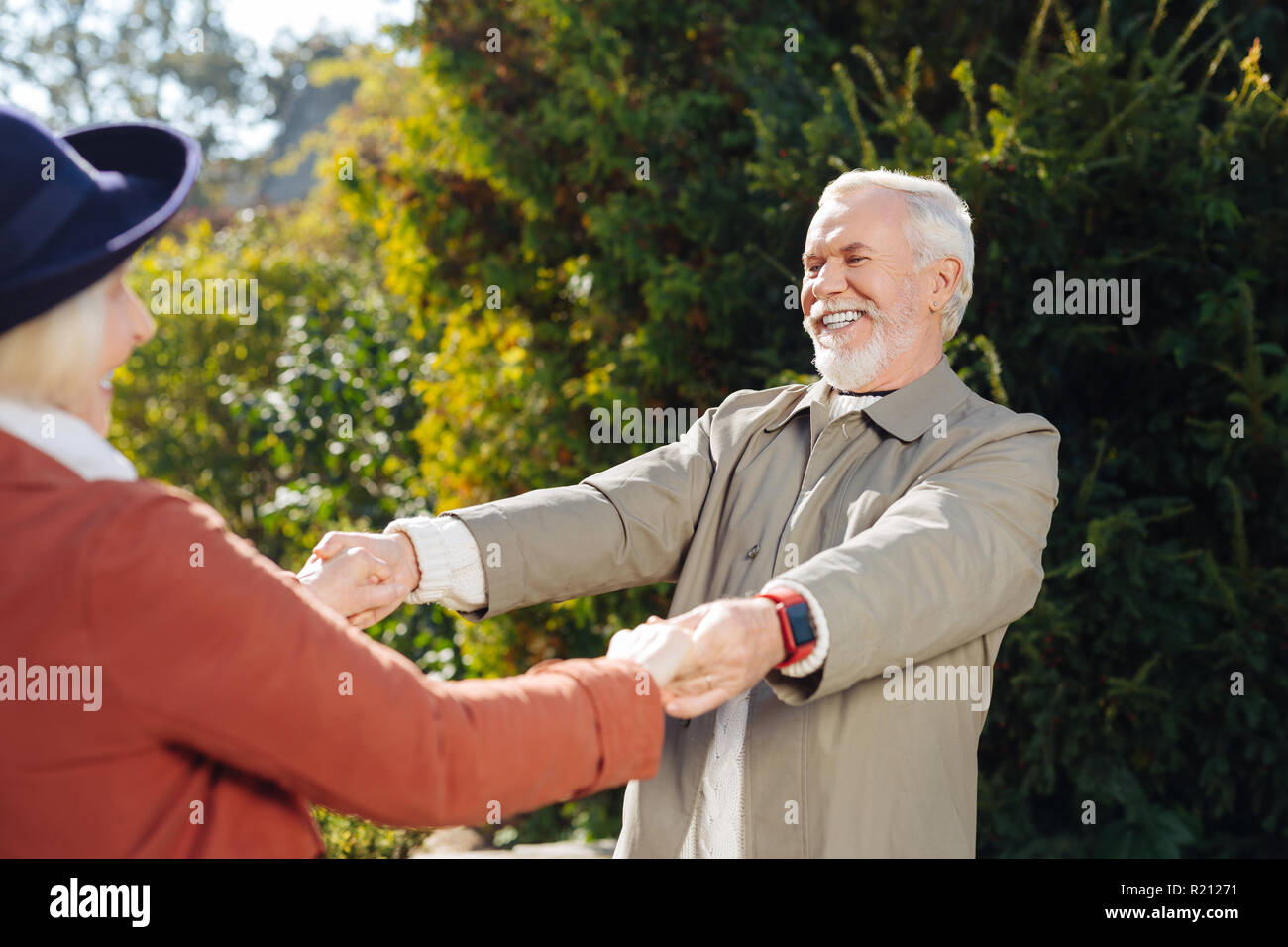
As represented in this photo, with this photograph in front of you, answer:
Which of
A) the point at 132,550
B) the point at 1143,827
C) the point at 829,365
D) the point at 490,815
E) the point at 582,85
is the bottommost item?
the point at 1143,827

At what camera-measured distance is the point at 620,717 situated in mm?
1663

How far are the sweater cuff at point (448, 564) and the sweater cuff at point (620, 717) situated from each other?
2.30 feet

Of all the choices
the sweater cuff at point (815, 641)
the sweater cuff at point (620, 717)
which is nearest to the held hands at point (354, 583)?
the sweater cuff at point (620, 717)

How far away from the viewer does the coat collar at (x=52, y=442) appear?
1393 millimetres

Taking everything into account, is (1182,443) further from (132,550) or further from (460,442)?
(132,550)

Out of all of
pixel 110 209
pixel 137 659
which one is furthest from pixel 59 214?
pixel 137 659

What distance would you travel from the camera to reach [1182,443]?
14.3 ft

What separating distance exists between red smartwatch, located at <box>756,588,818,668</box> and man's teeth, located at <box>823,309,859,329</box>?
86 centimetres

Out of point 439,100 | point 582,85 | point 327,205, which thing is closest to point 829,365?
point 582,85

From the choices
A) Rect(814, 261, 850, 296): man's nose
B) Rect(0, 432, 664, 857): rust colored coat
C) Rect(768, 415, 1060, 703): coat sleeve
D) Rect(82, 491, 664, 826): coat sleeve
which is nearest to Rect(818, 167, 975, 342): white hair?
Rect(814, 261, 850, 296): man's nose

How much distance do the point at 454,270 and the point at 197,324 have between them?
4070 millimetres

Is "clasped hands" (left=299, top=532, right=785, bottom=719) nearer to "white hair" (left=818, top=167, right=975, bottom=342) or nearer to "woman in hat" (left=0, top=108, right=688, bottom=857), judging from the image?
"woman in hat" (left=0, top=108, right=688, bottom=857)

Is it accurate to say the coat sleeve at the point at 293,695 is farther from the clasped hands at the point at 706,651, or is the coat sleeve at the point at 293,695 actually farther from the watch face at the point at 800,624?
the watch face at the point at 800,624

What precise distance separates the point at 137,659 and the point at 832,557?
1.12m
